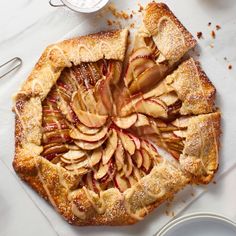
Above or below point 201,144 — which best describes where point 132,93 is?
above

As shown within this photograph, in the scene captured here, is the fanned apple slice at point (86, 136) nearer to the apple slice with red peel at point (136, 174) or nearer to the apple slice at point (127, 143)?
the apple slice at point (127, 143)

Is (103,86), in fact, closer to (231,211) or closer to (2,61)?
(2,61)

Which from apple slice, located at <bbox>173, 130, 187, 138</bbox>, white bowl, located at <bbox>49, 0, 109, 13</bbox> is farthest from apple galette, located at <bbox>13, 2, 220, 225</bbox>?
white bowl, located at <bbox>49, 0, 109, 13</bbox>

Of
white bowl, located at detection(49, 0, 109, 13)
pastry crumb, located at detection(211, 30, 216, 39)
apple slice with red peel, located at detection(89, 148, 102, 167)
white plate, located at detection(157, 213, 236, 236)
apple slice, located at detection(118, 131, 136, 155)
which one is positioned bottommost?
white plate, located at detection(157, 213, 236, 236)

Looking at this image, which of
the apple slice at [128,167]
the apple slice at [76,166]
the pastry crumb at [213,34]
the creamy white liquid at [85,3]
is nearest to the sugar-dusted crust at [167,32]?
the pastry crumb at [213,34]

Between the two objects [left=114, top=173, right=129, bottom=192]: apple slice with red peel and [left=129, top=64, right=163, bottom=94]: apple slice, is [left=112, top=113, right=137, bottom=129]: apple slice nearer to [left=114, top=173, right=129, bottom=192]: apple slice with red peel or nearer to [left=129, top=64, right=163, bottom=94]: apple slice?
[left=129, top=64, right=163, bottom=94]: apple slice

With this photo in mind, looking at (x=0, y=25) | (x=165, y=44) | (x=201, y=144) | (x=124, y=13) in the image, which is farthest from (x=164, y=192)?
(x=0, y=25)
